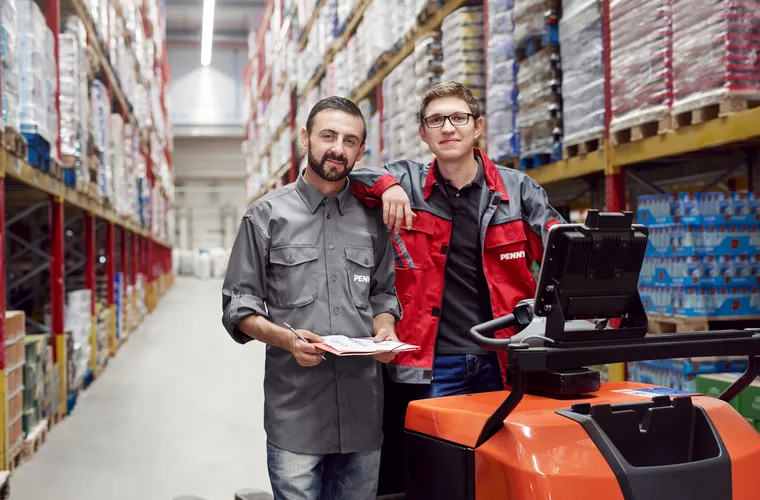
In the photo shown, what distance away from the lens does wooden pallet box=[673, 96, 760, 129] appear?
3143 mm

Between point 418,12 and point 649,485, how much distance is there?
5293 millimetres

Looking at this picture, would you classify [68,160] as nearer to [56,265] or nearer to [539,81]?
[56,265]

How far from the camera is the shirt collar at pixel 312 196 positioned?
2.34m

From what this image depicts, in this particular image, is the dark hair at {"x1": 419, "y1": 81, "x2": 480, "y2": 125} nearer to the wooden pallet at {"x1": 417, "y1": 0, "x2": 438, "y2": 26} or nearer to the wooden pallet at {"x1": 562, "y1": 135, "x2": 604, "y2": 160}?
the wooden pallet at {"x1": 562, "y1": 135, "x2": 604, "y2": 160}

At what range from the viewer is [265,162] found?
20.9 meters

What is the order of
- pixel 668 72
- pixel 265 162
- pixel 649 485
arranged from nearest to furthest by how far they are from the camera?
pixel 649 485 → pixel 668 72 → pixel 265 162

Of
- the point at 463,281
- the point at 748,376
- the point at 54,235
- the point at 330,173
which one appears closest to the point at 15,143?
the point at 54,235

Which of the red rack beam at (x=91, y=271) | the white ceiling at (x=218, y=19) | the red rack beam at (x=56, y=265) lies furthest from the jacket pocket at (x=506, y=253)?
the white ceiling at (x=218, y=19)

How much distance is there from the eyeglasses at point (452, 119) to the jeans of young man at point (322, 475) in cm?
108

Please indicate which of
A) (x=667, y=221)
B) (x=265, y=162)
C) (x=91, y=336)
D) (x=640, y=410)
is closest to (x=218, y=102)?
(x=265, y=162)

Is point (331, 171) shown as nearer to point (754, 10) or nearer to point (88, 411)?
point (754, 10)

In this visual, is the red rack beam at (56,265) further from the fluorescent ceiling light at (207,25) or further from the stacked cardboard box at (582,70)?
the fluorescent ceiling light at (207,25)

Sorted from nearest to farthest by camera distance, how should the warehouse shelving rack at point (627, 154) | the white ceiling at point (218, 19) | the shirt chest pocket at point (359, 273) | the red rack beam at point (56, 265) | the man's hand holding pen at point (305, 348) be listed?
the man's hand holding pen at point (305, 348)
the shirt chest pocket at point (359, 273)
the warehouse shelving rack at point (627, 154)
the red rack beam at point (56, 265)
the white ceiling at point (218, 19)

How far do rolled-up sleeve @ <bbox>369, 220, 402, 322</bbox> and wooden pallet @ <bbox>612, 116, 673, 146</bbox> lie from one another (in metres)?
1.79
